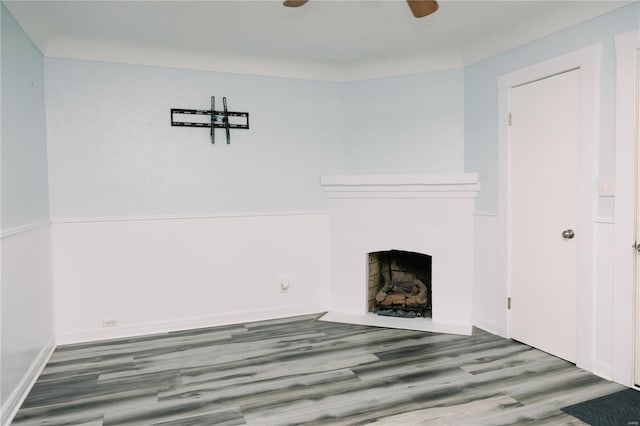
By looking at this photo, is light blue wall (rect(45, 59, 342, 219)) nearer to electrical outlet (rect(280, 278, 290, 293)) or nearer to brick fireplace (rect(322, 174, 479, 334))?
brick fireplace (rect(322, 174, 479, 334))

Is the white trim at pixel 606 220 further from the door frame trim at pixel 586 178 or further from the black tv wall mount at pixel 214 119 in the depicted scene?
A: the black tv wall mount at pixel 214 119

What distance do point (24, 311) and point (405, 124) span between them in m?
3.29

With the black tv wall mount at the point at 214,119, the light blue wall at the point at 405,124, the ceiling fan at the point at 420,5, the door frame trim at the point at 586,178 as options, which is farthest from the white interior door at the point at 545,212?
the black tv wall mount at the point at 214,119

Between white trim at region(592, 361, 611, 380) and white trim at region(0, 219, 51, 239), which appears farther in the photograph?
white trim at region(592, 361, 611, 380)

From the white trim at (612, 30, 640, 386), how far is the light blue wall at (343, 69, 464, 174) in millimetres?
1462

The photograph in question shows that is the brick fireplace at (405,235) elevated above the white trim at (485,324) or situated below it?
above

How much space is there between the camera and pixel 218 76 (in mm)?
4070

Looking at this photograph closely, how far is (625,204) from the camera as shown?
2.72 meters

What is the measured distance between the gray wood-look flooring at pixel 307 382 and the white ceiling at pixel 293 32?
90.1 inches

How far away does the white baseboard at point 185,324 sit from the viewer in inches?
145

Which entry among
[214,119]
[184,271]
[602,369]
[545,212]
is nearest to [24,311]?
[184,271]

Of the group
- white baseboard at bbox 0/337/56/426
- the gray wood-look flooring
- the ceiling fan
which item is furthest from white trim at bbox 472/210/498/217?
white baseboard at bbox 0/337/56/426

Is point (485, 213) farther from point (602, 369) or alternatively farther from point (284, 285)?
point (284, 285)

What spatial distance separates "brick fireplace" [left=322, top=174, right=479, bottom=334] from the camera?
400 centimetres
